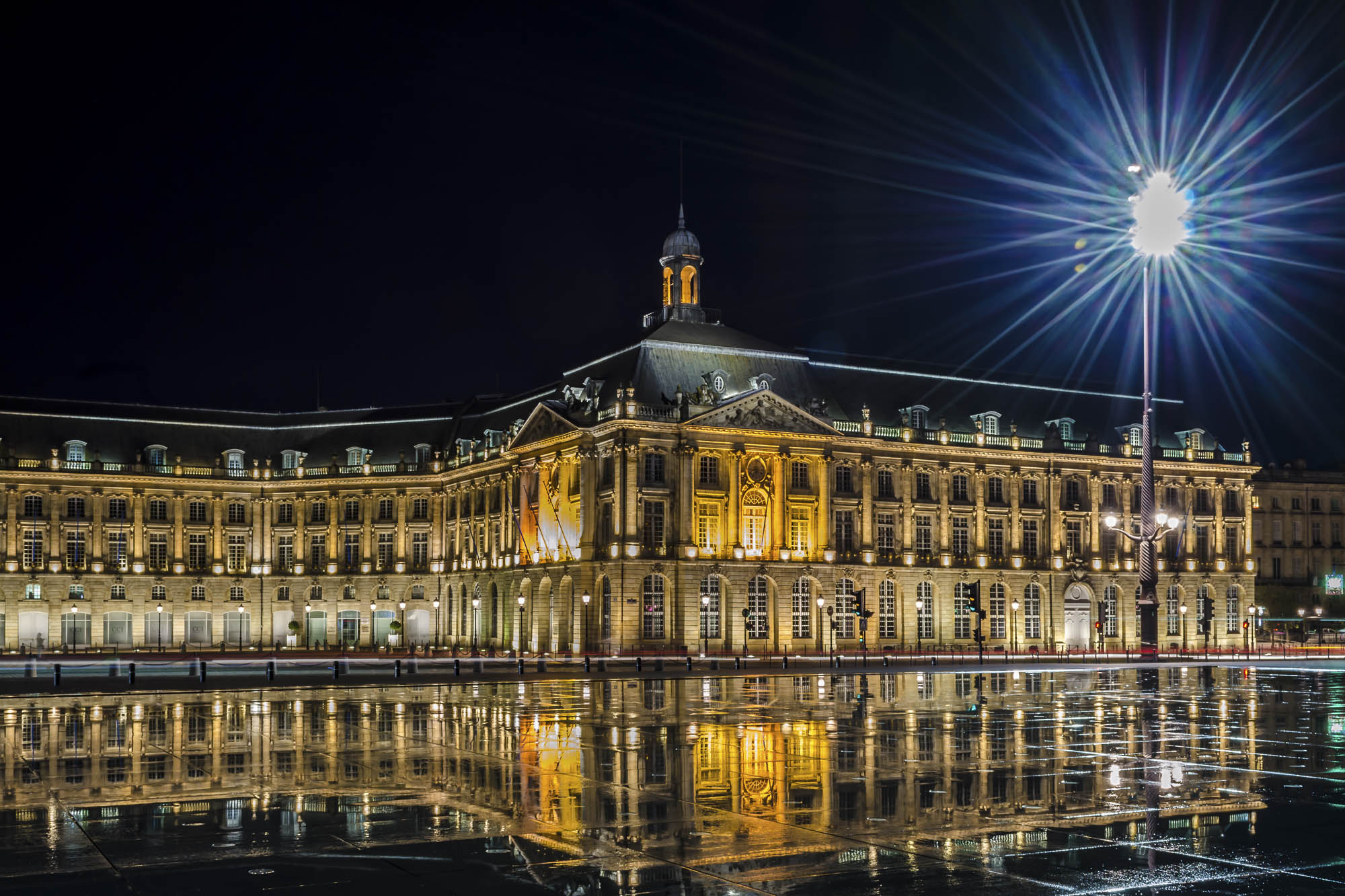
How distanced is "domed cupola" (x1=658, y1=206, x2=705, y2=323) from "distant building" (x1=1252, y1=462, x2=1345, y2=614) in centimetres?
6468

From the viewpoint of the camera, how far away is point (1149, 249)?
47688 millimetres

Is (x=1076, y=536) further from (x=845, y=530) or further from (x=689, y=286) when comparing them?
(x=689, y=286)

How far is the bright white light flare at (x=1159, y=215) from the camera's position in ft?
156

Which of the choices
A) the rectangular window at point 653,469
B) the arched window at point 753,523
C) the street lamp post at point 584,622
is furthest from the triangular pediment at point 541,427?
the arched window at point 753,523

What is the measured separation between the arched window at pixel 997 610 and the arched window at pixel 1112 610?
882cm

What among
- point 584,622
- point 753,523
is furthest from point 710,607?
point 584,622

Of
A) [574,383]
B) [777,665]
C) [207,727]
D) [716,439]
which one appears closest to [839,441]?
[716,439]

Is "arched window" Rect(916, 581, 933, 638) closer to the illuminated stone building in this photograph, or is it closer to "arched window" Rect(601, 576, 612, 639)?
the illuminated stone building

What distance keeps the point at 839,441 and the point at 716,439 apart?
9976 millimetres

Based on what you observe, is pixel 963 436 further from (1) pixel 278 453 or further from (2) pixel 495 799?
(2) pixel 495 799

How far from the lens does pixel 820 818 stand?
1869 centimetres

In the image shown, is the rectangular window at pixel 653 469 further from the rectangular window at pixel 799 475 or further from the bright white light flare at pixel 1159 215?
the bright white light flare at pixel 1159 215

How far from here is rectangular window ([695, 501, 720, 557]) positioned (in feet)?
300

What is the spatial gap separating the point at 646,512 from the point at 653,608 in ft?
20.0
